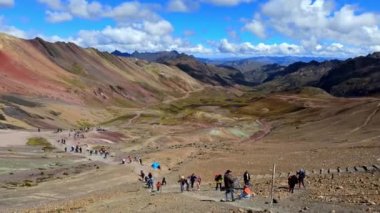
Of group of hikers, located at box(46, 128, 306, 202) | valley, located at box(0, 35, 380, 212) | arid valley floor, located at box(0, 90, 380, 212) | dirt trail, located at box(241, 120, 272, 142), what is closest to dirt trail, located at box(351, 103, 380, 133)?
arid valley floor, located at box(0, 90, 380, 212)

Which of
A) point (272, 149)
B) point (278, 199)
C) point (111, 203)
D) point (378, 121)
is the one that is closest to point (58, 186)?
point (111, 203)

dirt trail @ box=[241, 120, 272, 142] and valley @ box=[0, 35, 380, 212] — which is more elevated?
dirt trail @ box=[241, 120, 272, 142]

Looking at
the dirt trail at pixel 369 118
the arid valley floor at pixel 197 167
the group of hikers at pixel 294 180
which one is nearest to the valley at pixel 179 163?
the arid valley floor at pixel 197 167

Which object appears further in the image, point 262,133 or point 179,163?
point 262,133

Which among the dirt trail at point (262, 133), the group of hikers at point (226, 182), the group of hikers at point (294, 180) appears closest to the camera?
the group of hikers at point (226, 182)

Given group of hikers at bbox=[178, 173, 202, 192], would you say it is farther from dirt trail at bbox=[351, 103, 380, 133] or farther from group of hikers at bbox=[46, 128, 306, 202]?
dirt trail at bbox=[351, 103, 380, 133]

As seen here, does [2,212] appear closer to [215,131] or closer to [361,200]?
[361,200]

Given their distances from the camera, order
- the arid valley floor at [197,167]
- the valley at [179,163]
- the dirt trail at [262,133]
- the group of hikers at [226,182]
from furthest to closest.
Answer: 1. the dirt trail at [262,133]
2. the valley at [179,163]
3. the arid valley floor at [197,167]
4. the group of hikers at [226,182]

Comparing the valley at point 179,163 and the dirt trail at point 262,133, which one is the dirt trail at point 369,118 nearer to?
the valley at point 179,163

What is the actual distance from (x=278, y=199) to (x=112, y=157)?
7664cm

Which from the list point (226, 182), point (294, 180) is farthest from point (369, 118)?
point (226, 182)

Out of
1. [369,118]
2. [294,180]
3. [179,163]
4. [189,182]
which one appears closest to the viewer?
[294,180]

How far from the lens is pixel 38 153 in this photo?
11550cm

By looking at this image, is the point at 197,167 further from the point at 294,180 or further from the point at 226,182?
the point at 226,182
